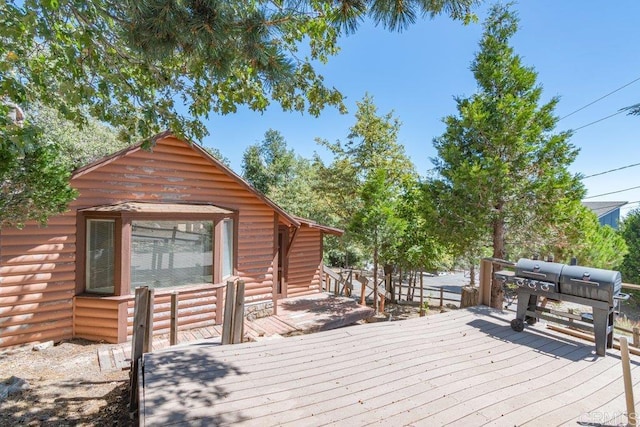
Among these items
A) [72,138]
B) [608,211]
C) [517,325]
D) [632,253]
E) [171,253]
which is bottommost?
[632,253]

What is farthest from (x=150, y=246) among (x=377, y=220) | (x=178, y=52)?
(x=377, y=220)

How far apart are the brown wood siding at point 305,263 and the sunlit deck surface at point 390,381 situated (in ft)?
20.4

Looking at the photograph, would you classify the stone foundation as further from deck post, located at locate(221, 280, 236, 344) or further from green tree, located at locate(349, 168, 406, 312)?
deck post, located at locate(221, 280, 236, 344)

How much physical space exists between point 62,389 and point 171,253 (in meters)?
2.92

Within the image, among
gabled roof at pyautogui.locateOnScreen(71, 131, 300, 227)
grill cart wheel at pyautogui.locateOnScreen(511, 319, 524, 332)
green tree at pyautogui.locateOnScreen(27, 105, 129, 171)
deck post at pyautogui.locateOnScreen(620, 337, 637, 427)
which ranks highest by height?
green tree at pyautogui.locateOnScreen(27, 105, 129, 171)

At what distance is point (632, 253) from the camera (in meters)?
18.2

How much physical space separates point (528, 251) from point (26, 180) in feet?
35.8

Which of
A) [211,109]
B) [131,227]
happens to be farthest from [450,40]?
[131,227]

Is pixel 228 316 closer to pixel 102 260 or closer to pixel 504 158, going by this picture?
pixel 102 260

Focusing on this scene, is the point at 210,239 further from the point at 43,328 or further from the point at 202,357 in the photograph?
the point at 202,357

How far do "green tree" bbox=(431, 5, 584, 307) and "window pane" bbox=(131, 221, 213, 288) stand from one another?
6.00m

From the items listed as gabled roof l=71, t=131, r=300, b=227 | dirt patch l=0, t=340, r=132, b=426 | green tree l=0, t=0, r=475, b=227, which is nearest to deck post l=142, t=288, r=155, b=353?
dirt patch l=0, t=340, r=132, b=426

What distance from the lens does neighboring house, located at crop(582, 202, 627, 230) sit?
1222 inches

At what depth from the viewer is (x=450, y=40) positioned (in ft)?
28.8
